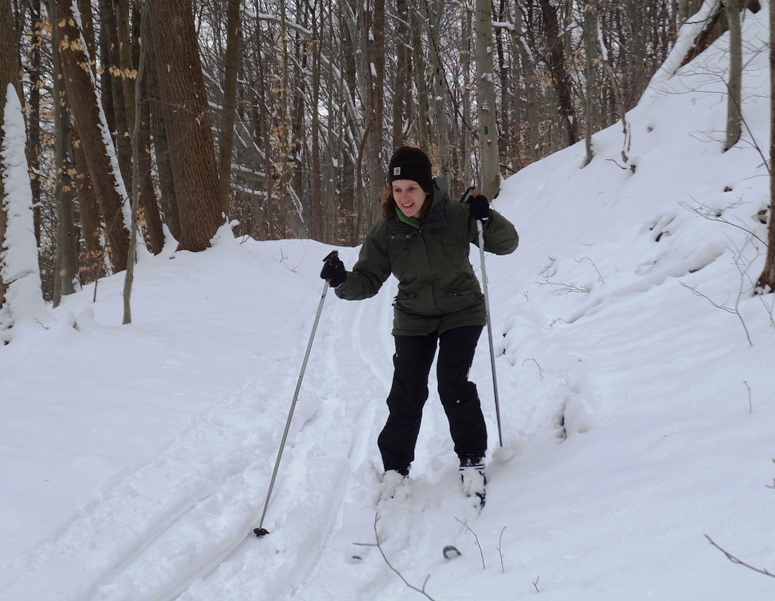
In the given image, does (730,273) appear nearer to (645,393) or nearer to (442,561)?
(645,393)

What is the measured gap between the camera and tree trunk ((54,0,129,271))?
1066cm

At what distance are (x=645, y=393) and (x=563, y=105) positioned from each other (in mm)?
13643

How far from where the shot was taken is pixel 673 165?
27.2 feet

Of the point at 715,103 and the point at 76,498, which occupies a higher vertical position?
the point at 715,103

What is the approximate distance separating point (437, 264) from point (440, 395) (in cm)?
77

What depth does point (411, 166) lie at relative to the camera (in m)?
3.55

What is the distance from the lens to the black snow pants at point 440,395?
11.9 ft

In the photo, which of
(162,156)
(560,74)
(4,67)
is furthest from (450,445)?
(560,74)

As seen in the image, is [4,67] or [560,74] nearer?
[4,67]

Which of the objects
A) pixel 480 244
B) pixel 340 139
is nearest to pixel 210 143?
pixel 480 244

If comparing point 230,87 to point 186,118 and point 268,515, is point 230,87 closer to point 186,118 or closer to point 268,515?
point 186,118

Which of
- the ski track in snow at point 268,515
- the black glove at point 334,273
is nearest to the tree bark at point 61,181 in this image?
the ski track in snow at point 268,515

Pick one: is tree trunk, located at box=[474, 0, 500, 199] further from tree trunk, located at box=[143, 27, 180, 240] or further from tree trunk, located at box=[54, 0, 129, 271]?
tree trunk, located at box=[54, 0, 129, 271]

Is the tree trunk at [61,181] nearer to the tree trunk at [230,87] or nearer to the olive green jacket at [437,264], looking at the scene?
the tree trunk at [230,87]
